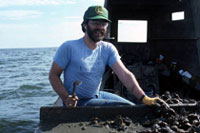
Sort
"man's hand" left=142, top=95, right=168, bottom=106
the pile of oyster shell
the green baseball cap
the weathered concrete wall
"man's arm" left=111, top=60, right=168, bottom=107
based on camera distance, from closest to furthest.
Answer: the pile of oyster shell
"man's hand" left=142, top=95, right=168, bottom=106
the green baseball cap
"man's arm" left=111, top=60, right=168, bottom=107
the weathered concrete wall

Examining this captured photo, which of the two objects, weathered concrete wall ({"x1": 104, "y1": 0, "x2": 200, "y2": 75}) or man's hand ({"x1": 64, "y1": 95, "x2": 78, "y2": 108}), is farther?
weathered concrete wall ({"x1": 104, "y1": 0, "x2": 200, "y2": 75})

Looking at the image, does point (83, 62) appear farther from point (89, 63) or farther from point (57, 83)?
point (57, 83)

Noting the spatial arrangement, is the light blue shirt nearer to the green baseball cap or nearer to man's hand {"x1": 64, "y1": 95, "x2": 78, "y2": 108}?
the green baseball cap

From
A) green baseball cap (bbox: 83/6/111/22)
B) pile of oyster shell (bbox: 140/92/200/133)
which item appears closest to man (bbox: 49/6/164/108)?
green baseball cap (bbox: 83/6/111/22)

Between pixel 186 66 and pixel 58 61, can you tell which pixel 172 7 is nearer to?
pixel 186 66

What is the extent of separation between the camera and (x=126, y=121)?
2850 mm

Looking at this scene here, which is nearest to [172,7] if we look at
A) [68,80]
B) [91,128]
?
[68,80]

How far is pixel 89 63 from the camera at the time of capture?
3.46 metres

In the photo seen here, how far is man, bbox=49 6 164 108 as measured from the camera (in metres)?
3.31

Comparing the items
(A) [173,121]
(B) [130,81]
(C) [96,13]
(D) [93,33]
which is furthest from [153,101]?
(C) [96,13]

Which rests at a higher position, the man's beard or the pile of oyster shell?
the man's beard

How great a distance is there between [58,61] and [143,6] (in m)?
8.46

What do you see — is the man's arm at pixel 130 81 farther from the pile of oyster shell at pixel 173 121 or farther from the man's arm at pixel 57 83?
the man's arm at pixel 57 83

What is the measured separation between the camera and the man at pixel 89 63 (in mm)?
3309
